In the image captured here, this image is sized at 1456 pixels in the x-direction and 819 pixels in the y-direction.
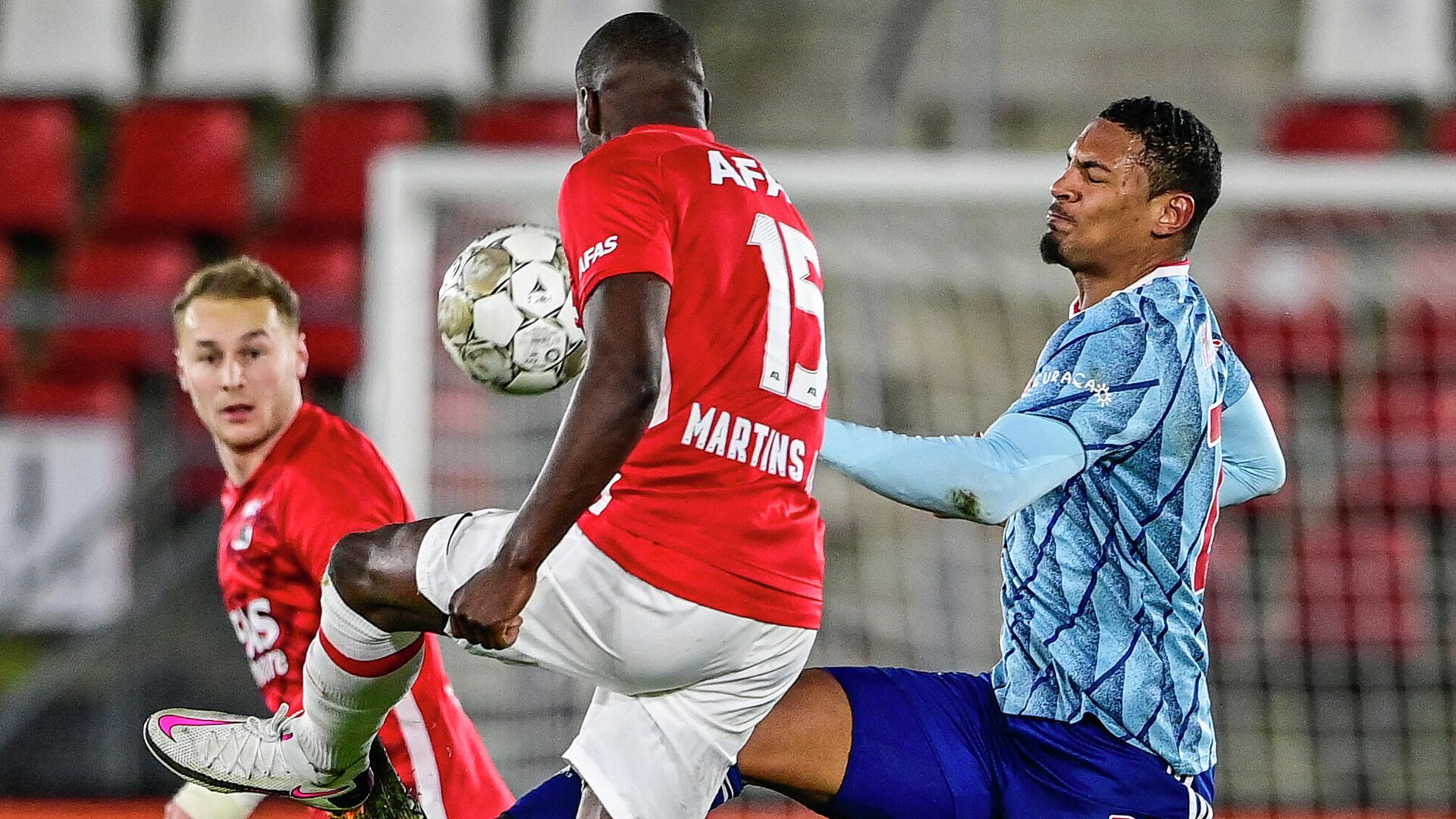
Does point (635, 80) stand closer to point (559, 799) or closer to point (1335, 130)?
point (559, 799)

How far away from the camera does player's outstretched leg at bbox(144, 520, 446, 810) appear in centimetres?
265

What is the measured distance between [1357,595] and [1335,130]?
121 inches

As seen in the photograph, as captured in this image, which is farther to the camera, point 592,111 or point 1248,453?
point 1248,453

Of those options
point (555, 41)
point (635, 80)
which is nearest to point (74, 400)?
point (555, 41)

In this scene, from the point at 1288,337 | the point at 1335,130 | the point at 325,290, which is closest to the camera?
the point at 1288,337

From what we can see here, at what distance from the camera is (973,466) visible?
2.43m

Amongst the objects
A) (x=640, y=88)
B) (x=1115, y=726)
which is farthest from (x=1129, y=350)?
(x=640, y=88)

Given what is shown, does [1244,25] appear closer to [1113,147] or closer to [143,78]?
[143,78]

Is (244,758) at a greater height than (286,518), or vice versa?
(286,518)

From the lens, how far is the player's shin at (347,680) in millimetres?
2711

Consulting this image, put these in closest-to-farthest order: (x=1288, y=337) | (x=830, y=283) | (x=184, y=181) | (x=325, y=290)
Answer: (x=1288, y=337), (x=830, y=283), (x=325, y=290), (x=184, y=181)

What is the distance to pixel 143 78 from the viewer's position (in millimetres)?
9688

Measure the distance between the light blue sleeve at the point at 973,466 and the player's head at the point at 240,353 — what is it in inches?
50.2

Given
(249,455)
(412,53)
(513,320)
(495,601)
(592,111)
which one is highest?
(412,53)
